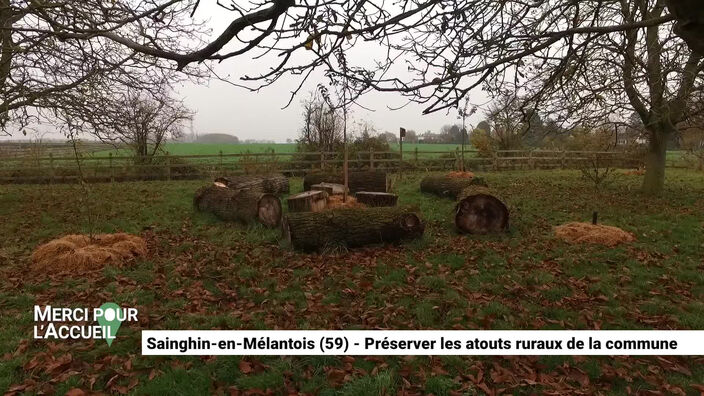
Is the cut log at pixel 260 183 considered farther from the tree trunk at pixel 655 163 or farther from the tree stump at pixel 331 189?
the tree trunk at pixel 655 163

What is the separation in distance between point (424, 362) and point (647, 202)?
32.0ft

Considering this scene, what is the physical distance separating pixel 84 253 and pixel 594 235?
7645 millimetres

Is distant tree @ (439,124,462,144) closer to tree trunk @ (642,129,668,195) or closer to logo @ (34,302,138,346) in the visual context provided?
tree trunk @ (642,129,668,195)

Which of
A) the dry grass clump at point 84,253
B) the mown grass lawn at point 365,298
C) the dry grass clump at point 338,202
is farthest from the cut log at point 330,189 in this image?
the dry grass clump at point 84,253

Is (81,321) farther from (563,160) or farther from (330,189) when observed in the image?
(563,160)

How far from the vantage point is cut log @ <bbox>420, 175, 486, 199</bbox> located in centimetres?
998

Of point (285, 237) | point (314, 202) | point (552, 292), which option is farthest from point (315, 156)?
point (552, 292)

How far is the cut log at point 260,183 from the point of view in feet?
34.9

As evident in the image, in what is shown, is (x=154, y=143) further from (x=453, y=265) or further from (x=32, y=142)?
(x=453, y=265)

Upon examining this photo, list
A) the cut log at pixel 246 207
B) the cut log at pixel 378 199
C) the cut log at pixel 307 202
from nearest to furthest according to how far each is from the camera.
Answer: the cut log at pixel 246 207
the cut log at pixel 307 202
the cut log at pixel 378 199

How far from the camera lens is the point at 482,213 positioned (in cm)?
709

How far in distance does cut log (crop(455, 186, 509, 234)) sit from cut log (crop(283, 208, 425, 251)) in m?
0.99

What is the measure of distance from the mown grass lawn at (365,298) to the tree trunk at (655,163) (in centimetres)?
351

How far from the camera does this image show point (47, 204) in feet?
32.2
